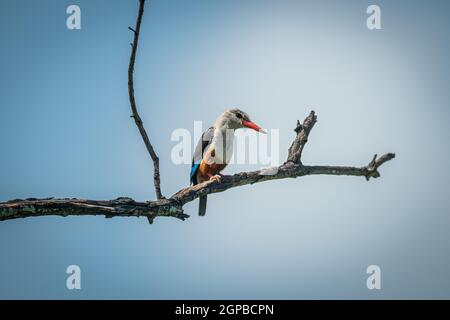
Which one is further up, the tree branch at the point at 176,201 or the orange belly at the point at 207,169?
the orange belly at the point at 207,169

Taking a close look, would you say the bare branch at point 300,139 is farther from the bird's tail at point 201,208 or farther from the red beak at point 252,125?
the bird's tail at point 201,208

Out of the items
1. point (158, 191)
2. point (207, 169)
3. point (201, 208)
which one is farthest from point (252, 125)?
point (158, 191)

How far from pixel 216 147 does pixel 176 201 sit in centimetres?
315

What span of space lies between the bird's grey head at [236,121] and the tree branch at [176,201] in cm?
227

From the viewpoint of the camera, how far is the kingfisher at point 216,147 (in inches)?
344

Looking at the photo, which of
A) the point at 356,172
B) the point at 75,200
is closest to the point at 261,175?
the point at 356,172

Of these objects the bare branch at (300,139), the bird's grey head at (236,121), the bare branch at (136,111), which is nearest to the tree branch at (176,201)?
the bare branch at (300,139)

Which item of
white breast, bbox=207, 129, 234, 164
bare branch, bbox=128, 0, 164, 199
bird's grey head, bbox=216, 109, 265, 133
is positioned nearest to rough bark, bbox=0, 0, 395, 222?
bare branch, bbox=128, 0, 164, 199

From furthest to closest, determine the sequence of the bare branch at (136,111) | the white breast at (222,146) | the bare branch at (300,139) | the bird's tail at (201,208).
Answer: the bird's tail at (201,208) < the white breast at (222,146) < the bare branch at (300,139) < the bare branch at (136,111)

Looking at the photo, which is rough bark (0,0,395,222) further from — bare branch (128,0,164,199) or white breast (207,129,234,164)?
white breast (207,129,234,164)

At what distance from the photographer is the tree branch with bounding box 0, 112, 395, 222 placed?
15.2 ft

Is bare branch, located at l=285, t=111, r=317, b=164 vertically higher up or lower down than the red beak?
lower down

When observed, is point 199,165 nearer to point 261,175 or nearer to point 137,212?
point 261,175
